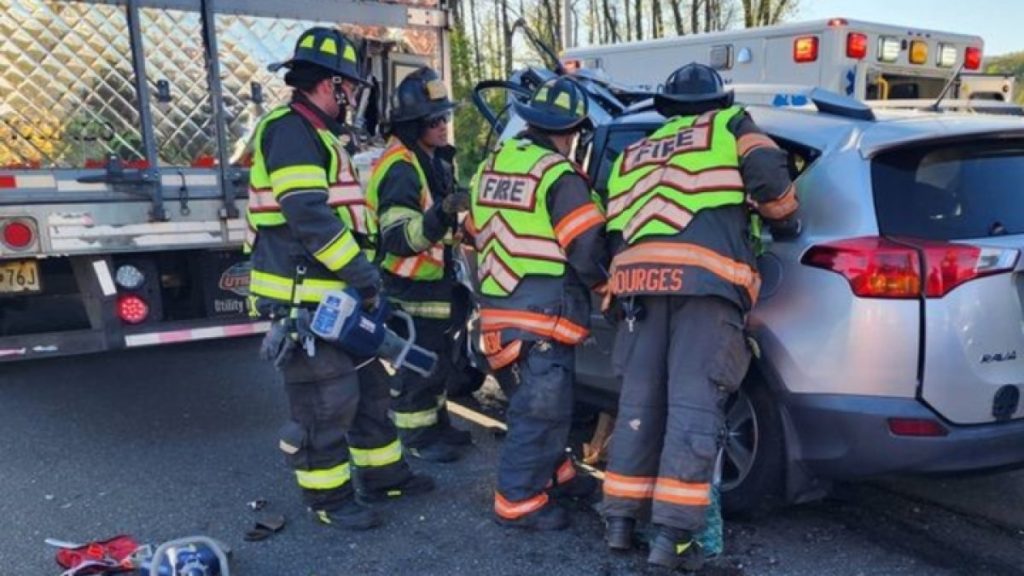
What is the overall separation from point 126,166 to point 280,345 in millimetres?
1851

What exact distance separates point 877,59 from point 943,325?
5.23 metres

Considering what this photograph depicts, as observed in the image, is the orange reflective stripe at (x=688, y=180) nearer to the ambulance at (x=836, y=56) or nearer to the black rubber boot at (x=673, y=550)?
the black rubber boot at (x=673, y=550)

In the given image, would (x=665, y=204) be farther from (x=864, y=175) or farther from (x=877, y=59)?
(x=877, y=59)

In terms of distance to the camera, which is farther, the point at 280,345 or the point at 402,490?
the point at 402,490

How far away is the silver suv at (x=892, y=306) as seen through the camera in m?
2.87

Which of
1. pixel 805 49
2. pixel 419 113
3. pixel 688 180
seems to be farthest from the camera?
pixel 805 49

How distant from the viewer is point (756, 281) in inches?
123

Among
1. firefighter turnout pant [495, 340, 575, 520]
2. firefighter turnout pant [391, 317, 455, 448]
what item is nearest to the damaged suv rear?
firefighter turnout pant [495, 340, 575, 520]

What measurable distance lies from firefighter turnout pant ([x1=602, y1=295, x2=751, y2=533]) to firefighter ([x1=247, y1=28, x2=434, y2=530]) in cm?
110

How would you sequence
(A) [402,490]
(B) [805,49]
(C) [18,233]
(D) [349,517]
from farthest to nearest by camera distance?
(B) [805,49] → (C) [18,233] → (A) [402,490] → (D) [349,517]

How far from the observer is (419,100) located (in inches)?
167

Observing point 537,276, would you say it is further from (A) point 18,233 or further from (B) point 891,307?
(A) point 18,233

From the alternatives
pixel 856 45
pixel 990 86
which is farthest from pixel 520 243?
pixel 990 86

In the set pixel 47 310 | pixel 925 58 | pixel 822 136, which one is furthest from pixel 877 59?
pixel 47 310
